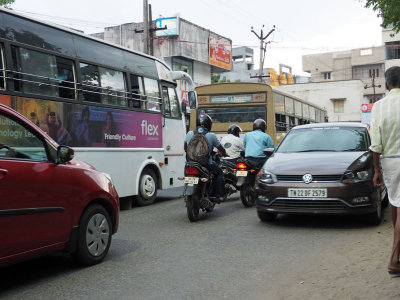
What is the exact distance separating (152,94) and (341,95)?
162 feet

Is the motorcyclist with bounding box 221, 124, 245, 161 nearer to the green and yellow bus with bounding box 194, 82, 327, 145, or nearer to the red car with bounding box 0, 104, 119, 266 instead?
the red car with bounding box 0, 104, 119, 266

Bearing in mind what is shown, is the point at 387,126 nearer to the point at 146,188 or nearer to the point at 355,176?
the point at 355,176

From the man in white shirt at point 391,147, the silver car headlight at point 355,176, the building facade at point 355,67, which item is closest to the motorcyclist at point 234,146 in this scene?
the silver car headlight at point 355,176

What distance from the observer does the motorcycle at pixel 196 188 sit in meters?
7.53

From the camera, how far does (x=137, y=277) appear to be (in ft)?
15.0

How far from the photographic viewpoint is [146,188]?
10242mm

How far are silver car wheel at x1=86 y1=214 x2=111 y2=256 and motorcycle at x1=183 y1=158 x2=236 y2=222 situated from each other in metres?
2.39

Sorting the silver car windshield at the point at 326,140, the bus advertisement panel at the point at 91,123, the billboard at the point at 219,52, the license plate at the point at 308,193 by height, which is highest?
the billboard at the point at 219,52

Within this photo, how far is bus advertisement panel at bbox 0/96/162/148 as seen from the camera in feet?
24.4

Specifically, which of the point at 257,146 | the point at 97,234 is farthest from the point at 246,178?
the point at 97,234

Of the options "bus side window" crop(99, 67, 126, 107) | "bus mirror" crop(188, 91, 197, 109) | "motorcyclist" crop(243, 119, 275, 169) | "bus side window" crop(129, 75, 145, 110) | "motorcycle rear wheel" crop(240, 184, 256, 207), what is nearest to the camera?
"bus side window" crop(99, 67, 126, 107)

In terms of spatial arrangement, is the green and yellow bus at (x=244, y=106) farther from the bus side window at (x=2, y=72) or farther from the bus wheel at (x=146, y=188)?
the bus side window at (x=2, y=72)

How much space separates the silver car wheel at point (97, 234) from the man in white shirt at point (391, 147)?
2.84 metres

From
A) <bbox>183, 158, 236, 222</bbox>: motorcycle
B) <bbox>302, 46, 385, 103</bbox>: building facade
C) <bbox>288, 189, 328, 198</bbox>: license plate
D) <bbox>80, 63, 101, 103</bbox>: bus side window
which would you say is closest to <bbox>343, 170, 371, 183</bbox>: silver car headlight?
<bbox>288, 189, 328, 198</bbox>: license plate
